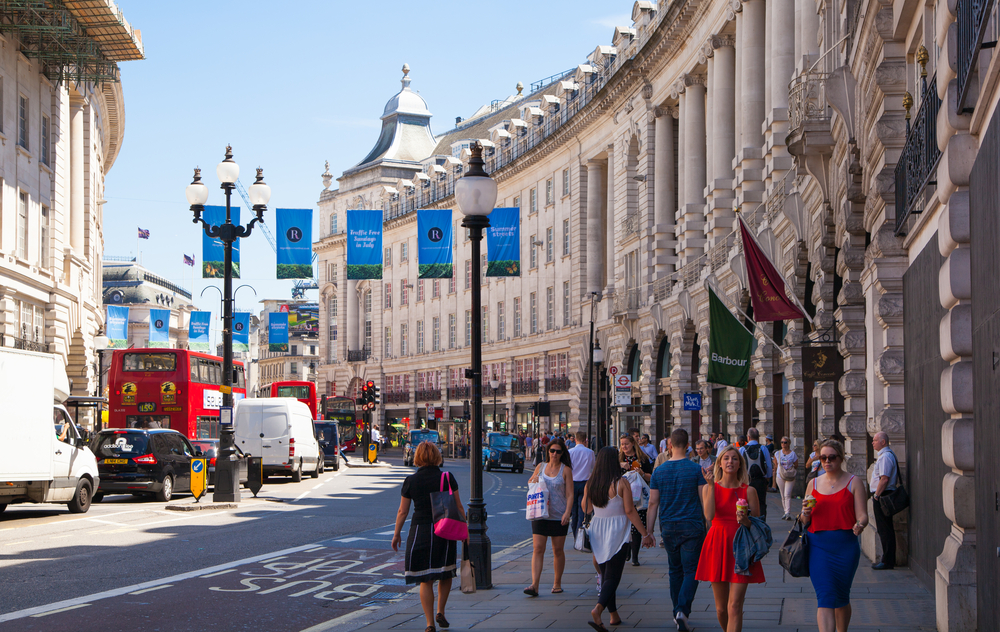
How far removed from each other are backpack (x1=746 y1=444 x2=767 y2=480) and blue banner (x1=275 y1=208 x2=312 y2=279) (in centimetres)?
1754

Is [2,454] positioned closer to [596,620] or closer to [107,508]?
[107,508]

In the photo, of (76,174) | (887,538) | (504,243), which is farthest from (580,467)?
(76,174)

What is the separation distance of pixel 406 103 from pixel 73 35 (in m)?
64.5

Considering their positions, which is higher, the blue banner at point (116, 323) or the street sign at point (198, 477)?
the blue banner at point (116, 323)

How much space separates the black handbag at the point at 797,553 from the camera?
860cm

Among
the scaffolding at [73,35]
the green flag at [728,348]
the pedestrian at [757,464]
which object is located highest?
the scaffolding at [73,35]

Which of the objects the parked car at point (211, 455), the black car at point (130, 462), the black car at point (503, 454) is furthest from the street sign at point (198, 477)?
the black car at point (503, 454)

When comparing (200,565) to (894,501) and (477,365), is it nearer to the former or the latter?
(477,365)

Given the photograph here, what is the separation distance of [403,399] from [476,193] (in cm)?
7604

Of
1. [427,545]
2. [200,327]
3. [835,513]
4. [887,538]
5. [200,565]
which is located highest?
[200,327]

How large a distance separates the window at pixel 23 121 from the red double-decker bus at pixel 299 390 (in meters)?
21.9

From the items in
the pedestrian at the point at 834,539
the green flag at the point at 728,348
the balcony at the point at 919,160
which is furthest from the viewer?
the green flag at the point at 728,348

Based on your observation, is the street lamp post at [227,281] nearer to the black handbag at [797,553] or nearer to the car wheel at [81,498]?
the car wheel at [81,498]

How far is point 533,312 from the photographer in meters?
68.9
